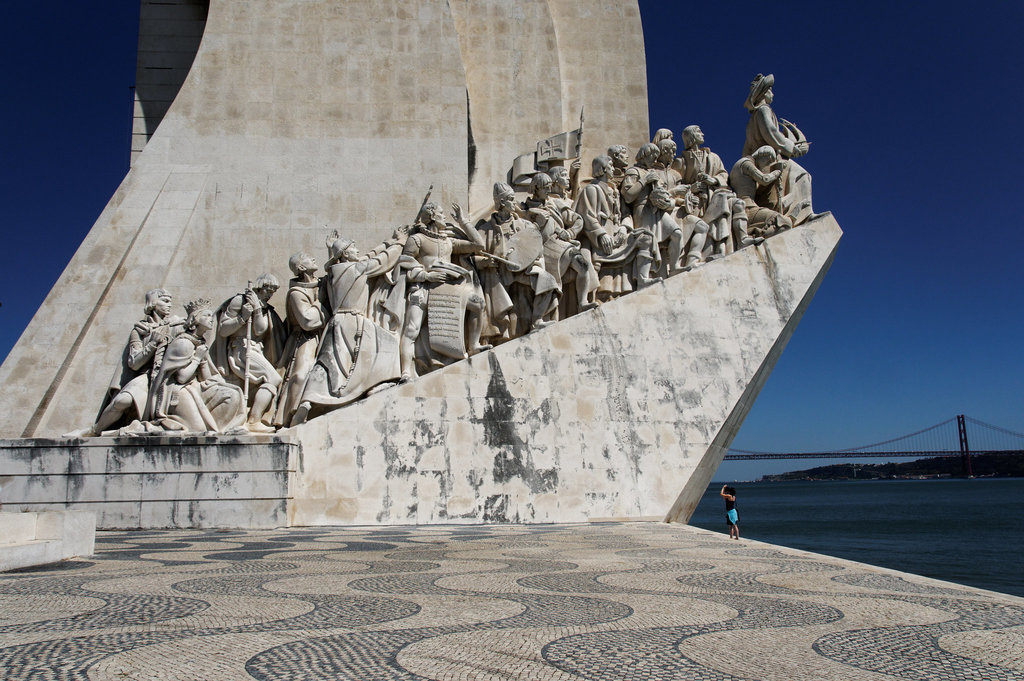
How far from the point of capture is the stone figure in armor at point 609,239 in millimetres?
8352

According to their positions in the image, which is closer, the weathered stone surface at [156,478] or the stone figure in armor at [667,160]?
the weathered stone surface at [156,478]

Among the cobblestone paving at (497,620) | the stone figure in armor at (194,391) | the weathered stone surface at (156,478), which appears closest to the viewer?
the cobblestone paving at (497,620)

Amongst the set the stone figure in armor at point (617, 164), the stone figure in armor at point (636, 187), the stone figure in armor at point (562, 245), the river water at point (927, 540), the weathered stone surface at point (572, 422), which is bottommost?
the river water at point (927, 540)

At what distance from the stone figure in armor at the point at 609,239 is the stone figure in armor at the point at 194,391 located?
146 inches

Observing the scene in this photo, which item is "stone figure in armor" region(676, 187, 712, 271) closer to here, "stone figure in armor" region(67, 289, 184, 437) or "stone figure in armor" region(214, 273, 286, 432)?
"stone figure in armor" region(214, 273, 286, 432)

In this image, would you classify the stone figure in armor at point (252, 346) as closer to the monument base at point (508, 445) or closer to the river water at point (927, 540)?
the monument base at point (508, 445)

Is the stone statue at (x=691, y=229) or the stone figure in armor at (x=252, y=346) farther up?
the stone statue at (x=691, y=229)

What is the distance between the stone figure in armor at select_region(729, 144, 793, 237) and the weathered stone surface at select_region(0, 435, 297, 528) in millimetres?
5665

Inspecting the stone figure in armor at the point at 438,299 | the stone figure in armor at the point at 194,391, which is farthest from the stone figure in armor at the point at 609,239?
the stone figure in armor at the point at 194,391

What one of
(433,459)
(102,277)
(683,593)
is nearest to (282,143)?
(102,277)

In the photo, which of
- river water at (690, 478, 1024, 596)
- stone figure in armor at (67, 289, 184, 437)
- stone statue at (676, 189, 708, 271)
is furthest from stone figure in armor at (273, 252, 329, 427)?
river water at (690, 478, 1024, 596)

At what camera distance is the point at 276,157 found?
9.17m

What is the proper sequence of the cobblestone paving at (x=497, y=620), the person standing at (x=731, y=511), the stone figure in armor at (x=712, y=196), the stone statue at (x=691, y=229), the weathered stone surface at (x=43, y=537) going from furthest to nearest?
1. the stone figure in armor at (x=712, y=196)
2. the stone statue at (x=691, y=229)
3. the person standing at (x=731, y=511)
4. the weathered stone surface at (x=43, y=537)
5. the cobblestone paving at (x=497, y=620)

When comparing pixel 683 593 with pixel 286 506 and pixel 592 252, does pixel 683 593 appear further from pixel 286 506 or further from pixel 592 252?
pixel 592 252
